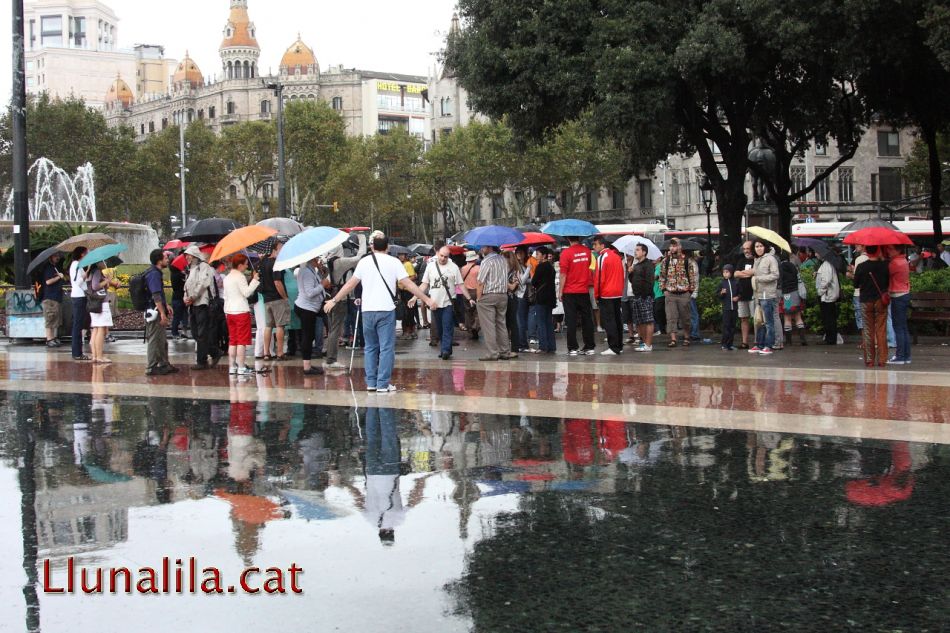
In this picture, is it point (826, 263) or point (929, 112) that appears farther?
point (929, 112)

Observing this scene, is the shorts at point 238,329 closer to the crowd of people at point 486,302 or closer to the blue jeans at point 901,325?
the crowd of people at point 486,302

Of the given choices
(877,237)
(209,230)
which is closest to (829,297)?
(877,237)

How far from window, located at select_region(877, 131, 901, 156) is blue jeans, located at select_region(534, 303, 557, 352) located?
59.6 meters

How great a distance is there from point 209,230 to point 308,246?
304 inches

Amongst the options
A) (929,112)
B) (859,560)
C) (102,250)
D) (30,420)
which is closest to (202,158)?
(929,112)

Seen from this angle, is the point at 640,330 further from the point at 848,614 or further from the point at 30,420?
the point at 848,614

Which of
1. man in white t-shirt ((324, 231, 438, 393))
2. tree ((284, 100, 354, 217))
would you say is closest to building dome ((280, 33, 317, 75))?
tree ((284, 100, 354, 217))

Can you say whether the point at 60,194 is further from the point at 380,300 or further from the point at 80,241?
the point at 380,300

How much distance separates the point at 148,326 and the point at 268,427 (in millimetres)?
5571

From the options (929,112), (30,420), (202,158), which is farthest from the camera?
(202,158)

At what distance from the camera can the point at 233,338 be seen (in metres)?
14.1

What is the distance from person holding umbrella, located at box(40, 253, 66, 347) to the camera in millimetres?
19219

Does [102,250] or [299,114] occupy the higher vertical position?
[299,114]

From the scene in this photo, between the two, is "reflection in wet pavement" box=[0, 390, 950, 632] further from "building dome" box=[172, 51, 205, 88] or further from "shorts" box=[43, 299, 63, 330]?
"building dome" box=[172, 51, 205, 88]
